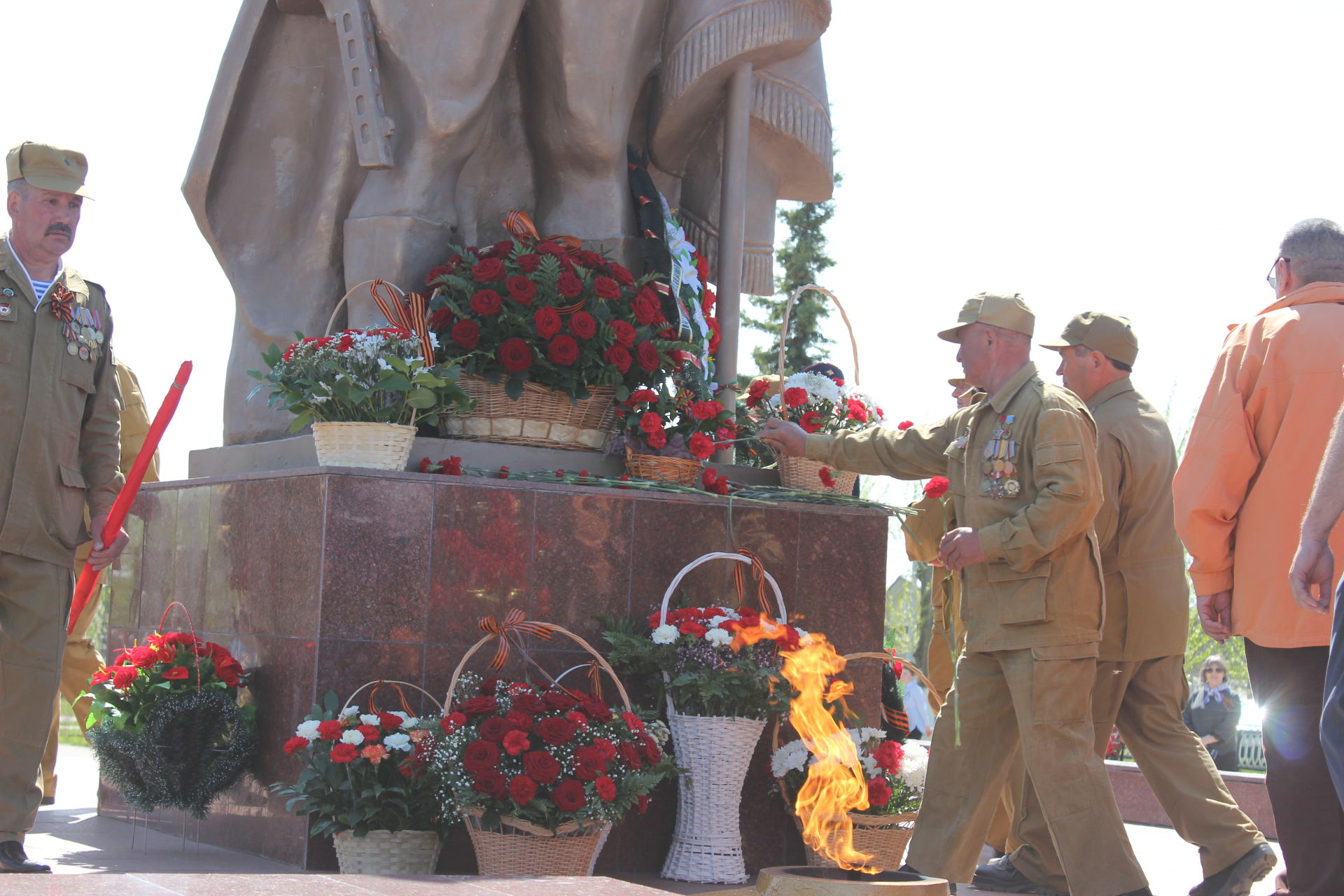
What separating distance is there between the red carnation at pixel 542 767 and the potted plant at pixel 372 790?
0.33 meters

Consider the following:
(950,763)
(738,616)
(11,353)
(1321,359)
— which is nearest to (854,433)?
(738,616)

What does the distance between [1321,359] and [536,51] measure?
11.7ft

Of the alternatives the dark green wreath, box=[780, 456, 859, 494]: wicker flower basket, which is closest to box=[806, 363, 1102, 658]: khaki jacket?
box=[780, 456, 859, 494]: wicker flower basket

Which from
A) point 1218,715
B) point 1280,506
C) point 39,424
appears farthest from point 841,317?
point 1218,715

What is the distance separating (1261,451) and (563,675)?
2.33 metres

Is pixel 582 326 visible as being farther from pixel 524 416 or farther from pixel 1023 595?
pixel 1023 595

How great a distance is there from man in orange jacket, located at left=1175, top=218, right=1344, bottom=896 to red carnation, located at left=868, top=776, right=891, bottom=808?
1420 millimetres

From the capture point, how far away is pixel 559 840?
4.48m

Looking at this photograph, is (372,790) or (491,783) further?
(372,790)

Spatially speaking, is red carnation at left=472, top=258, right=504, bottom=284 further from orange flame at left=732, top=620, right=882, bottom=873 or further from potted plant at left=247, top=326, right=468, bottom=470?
orange flame at left=732, top=620, right=882, bottom=873

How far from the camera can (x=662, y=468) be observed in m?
5.61

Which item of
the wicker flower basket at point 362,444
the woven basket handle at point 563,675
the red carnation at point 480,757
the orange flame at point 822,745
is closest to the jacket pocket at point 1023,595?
the orange flame at point 822,745

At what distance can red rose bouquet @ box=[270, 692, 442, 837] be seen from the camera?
14.9ft

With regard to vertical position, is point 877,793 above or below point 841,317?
below
